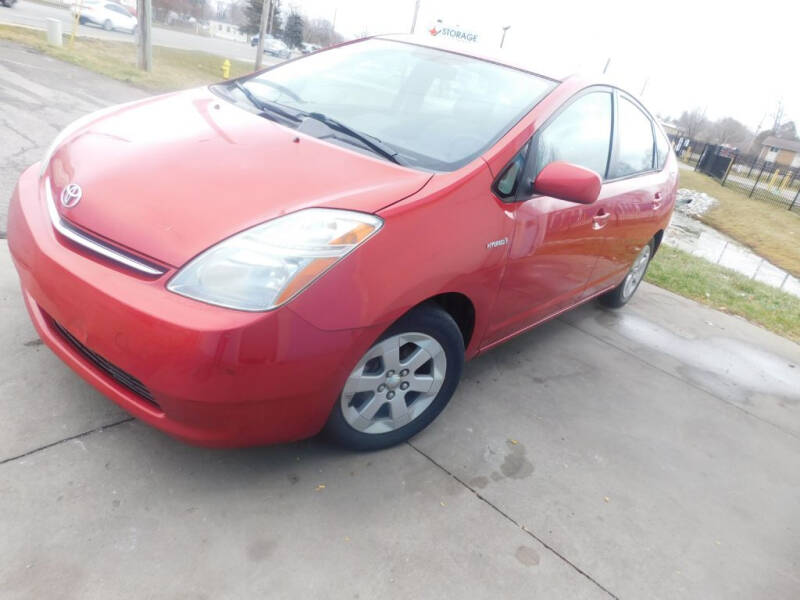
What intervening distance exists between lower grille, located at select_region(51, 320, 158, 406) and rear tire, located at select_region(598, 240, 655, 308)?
3.66 meters

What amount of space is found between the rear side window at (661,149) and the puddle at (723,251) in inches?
185

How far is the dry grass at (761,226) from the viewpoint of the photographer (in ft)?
41.0

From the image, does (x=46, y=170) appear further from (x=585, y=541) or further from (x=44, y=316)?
(x=585, y=541)

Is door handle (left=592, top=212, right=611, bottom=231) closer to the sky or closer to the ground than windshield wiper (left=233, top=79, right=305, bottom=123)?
closer to the ground

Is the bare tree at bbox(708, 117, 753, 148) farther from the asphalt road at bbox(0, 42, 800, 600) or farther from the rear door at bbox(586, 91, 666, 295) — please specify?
the asphalt road at bbox(0, 42, 800, 600)

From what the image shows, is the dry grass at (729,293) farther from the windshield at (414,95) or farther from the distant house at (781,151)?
the distant house at (781,151)

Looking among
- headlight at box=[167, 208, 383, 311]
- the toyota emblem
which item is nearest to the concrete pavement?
the toyota emblem

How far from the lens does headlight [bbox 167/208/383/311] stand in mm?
1713

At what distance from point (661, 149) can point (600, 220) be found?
1532 millimetres

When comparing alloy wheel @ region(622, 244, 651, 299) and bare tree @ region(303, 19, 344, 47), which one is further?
bare tree @ region(303, 19, 344, 47)

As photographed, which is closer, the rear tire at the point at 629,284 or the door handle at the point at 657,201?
the door handle at the point at 657,201

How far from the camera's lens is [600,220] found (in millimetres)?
3209

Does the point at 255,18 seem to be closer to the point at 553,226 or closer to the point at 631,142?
the point at 631,142

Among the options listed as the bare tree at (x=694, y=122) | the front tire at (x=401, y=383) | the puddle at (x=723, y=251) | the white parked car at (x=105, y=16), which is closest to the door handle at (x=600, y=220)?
the front tire at (x=401, y=383)
